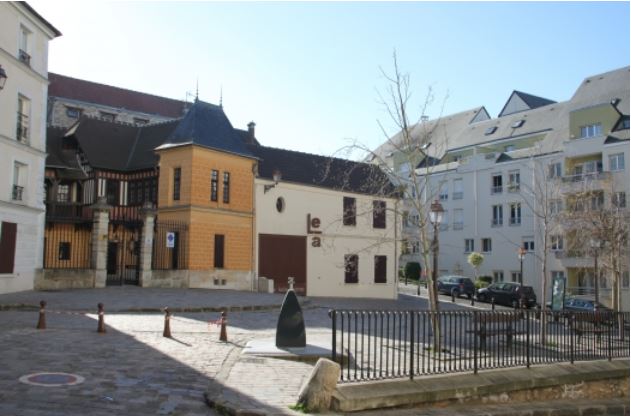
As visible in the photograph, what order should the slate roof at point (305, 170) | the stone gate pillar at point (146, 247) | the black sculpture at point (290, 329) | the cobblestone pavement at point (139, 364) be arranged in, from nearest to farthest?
the cobblestone pavement at point (139, 364), the black sculpture at point (290, 329), the stone gate pillar at point (146, 247), the slate roof at point (305, 170)

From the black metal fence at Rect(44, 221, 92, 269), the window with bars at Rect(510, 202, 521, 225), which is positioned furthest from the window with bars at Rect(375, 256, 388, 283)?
the black metal fence at Rect(44, 221, 92, 269)

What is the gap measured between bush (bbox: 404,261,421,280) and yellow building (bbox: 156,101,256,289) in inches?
1015

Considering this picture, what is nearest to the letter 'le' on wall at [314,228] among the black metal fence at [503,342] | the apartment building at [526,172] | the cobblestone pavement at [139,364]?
the apartment building at [526,172]

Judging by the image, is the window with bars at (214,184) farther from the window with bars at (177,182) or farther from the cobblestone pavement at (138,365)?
the cobblestone pavement at (138,365)

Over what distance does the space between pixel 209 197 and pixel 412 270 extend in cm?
2850

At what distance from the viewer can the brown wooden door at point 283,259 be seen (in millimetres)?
29516

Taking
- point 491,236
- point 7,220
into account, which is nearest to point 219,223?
Result: point 7,220

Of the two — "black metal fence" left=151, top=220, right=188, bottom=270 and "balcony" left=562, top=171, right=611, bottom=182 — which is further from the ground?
"balcony" left=562, top=171, right=611, bottom=182

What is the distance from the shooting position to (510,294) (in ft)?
115

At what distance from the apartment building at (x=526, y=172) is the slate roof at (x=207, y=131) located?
11271mm

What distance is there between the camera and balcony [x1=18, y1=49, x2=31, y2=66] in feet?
75.1

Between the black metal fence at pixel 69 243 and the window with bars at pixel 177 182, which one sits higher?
the window with bars at pixel 177 182

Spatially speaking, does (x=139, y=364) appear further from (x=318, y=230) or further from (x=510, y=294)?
(x=510, y=294)

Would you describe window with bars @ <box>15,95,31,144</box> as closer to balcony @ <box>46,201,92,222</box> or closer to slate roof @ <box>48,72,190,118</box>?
balcony @ <box>46,201,92,222</box>
